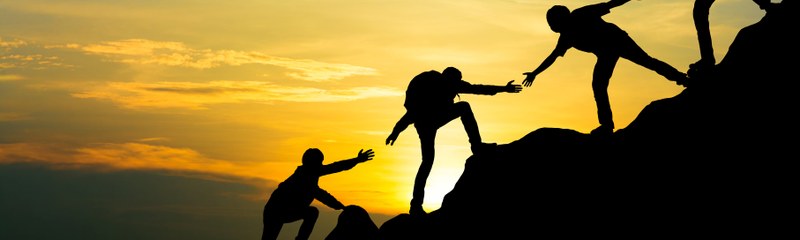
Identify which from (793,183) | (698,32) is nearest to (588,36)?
(698,32)

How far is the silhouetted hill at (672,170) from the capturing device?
16.8 metres

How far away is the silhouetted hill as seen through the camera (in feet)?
55.1

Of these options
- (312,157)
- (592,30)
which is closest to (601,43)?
(592,30)

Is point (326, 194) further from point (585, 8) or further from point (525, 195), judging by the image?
point (585, 8)

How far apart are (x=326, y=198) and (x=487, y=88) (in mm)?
6111

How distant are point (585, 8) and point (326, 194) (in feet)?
29.4

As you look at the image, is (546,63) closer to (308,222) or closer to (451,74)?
(451,74)

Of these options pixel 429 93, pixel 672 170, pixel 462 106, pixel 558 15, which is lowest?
pixel 672 170

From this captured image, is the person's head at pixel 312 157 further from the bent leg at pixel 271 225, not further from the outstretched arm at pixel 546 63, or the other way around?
the outstretched arm at pixel 546 63

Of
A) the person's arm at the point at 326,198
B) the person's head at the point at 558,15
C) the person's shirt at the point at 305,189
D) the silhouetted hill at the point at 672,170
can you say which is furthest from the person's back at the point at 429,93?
the person's arm at the point at 326,198

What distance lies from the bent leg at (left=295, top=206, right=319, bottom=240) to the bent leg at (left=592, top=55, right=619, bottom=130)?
8780 millimetres

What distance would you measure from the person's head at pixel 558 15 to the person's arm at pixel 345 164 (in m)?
6.29

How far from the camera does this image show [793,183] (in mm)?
16250

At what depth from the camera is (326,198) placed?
24297 millimetres
